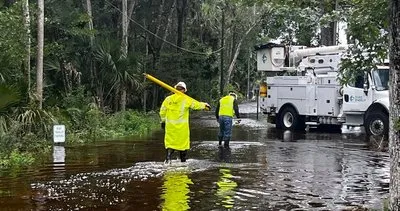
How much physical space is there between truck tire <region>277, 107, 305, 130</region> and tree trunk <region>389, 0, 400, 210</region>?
17719mm

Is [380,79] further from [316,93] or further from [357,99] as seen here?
[316,93]

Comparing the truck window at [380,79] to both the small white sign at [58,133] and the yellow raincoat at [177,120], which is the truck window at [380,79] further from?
the small white sign at [58,133]

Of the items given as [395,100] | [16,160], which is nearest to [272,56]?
[16,160]

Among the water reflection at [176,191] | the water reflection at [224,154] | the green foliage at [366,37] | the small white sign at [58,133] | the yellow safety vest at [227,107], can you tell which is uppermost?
the green foliage at [366,37]

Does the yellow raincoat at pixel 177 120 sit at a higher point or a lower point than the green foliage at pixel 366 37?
lower

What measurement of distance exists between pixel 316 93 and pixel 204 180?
44.3ft

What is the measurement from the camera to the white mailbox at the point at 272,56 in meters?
25.0

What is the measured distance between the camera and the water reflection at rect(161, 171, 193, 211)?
26.8ft

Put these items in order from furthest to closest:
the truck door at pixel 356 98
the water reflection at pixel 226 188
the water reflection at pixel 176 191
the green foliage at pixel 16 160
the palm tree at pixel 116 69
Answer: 1. the palm tree at pixel 116 69
2. the truck door at pixel 356 98
3. the green foliage at pixel 16 160
4. the water reflection at pixel 226 188
5. the water reflection at pixel 176 191

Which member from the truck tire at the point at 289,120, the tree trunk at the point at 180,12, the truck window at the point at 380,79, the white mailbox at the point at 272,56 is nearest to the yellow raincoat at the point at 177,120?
the truck window at the point at 380,79

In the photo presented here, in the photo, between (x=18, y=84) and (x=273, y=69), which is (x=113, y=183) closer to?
(x=18, y=84)

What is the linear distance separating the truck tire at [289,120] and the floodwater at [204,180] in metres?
7.32

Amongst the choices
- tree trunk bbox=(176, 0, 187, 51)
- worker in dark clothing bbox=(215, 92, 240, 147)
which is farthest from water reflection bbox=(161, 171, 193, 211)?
tree trunk bbox=(176, 0, 187, 51)

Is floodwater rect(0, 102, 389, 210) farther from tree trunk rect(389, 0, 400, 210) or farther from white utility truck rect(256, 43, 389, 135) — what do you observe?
white utility truck rect(256, 43, 389, 135)
